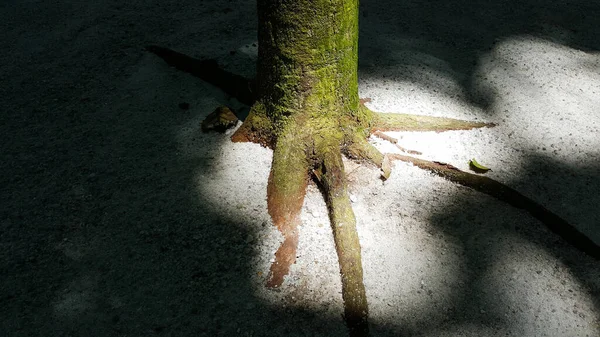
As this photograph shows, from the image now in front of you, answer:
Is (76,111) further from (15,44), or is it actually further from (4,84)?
(15,44)

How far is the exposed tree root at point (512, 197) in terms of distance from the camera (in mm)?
2072

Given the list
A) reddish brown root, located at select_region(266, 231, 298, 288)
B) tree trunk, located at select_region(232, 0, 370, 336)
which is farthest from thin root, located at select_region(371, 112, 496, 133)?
reddish brown root, located at select_region(266, 231, 298, 288)

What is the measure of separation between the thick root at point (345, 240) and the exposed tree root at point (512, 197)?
0.44m

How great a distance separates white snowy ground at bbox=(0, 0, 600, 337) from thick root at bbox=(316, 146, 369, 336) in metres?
0.06

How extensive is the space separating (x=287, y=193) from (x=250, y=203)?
7.6 inches

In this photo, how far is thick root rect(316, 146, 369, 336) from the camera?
5.76ft

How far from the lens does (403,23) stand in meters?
4.06

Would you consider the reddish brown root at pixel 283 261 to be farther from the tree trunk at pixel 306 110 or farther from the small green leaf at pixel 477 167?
the small green leaf at pixel 477 167

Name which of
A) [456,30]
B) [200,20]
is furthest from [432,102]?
[200,20]

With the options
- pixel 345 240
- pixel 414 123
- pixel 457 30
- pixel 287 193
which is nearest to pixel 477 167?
pixel 414 123

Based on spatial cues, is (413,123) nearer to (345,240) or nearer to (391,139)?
(391,139)

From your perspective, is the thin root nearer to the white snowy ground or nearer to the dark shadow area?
the white snowy ground

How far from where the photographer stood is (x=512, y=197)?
7.42 ft

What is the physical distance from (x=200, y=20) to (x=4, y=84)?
1.64 meters
